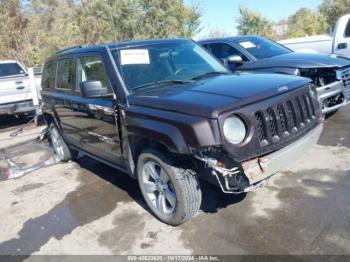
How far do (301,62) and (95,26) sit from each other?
16417mm

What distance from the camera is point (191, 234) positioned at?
3607 mm

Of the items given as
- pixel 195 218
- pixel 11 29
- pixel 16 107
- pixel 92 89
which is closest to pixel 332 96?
pixel 195 218

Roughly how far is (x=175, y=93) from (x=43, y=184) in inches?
117

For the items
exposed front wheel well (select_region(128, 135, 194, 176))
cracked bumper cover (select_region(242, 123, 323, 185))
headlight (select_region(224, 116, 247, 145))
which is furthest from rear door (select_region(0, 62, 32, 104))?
cracked bumper cover (select_region(242, 123, 323, 185))

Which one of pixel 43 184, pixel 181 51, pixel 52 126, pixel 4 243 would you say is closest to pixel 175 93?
pixel 181 51

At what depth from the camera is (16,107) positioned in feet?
31.2

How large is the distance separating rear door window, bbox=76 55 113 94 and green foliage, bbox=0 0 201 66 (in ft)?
46.2

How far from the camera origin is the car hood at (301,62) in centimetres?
628

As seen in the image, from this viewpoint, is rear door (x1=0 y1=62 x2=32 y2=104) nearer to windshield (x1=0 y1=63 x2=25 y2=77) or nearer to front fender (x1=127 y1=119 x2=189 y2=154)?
windshield (x1=0 y1=63 x2=25 y2=77)

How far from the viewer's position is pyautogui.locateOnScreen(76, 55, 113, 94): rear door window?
13.7 feet

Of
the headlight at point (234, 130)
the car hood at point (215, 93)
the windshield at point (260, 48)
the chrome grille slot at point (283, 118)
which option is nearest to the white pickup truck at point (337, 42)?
the windshield at point (260, 48)

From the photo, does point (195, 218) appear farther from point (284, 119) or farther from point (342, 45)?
point (342, 45)

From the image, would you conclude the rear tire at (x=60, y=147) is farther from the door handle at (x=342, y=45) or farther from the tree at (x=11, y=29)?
the tree at (x=11, y=29)

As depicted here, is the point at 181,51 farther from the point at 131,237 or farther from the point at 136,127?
the point at 131,237
